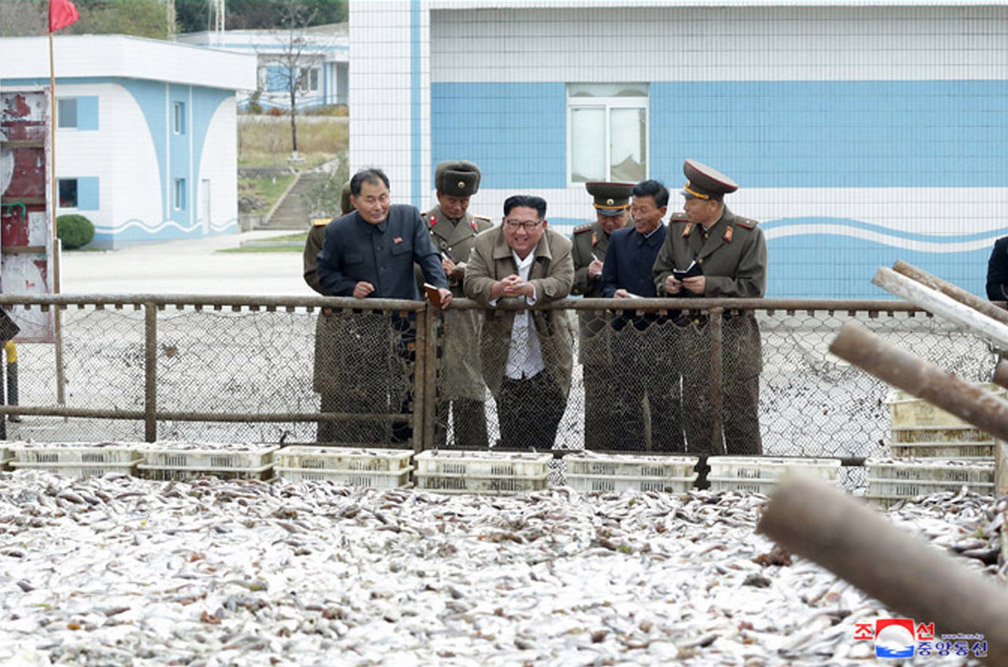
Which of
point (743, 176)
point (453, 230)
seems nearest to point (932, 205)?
point (743, 176)

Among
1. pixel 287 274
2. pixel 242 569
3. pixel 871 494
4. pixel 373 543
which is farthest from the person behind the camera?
pixel 287 274

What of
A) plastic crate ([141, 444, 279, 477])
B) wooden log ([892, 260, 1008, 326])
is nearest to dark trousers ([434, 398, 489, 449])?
plastic crate ([141, 444, 279, 477])

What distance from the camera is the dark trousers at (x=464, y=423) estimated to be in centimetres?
876

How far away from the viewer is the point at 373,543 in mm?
6812

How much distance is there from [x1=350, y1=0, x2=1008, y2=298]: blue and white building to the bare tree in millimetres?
49954

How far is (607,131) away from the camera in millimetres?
18297

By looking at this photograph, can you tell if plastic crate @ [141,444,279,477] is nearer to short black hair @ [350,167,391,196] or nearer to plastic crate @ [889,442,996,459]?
short black hair @ [350,167,391,196]

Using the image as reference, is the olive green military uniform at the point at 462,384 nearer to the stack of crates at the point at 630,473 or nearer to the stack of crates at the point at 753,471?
the stack of crates at the point at 630,473

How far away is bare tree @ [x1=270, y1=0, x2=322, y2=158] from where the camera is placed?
71406mm

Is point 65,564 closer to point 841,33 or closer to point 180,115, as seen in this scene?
point 841,33

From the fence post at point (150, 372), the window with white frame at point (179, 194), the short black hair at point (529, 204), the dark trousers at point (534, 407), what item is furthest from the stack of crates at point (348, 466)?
the window with white frame at point (179, 194)

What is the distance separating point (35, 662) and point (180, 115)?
4583cm

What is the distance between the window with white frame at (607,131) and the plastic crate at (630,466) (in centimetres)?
1053

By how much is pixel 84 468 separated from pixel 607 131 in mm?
11145
